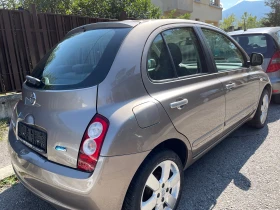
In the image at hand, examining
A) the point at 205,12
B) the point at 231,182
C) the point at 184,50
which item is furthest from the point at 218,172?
the point at 205,12

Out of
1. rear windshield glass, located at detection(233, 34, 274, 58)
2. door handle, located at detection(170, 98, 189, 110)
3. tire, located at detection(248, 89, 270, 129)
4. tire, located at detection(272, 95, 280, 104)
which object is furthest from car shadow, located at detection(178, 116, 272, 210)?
rear windshield glass, located at detection(233, 34, 274, 58)

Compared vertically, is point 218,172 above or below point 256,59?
below

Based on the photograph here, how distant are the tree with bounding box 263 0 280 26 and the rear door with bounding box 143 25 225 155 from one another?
22.0m

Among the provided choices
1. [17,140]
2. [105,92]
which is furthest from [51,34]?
[105,92]

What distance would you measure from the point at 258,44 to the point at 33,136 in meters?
4.98

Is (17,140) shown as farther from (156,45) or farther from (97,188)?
(156,45)

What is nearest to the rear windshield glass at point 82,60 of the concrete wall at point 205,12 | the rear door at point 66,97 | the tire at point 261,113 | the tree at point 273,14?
the rear door at point 66,97

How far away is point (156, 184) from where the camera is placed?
191 cm

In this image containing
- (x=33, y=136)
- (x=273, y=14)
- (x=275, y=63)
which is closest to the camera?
(x=33, y=136)

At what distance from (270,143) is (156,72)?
2511mm

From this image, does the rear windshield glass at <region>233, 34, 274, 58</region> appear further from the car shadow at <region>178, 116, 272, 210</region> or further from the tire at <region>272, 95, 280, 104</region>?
the car shadow at <region>178, 116, 272, 210</region>

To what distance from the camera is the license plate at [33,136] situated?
68.6 inches

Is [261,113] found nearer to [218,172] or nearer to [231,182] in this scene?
[218,172]

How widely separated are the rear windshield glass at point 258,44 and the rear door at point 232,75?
1745mm
